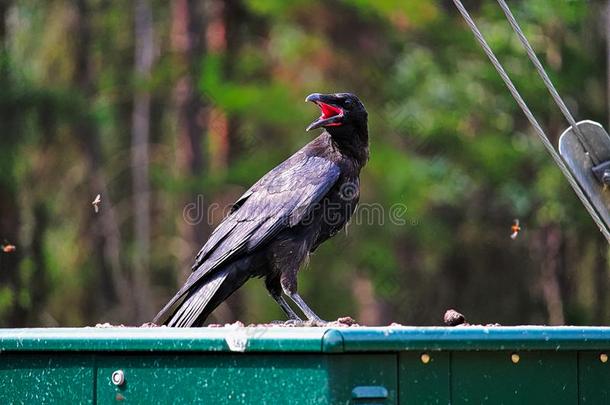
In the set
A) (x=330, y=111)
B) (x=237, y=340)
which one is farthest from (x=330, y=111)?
(x=237, y=340)

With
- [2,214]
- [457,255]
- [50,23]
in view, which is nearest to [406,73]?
[457,255]

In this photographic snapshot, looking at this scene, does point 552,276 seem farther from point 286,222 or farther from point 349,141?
point 286,222

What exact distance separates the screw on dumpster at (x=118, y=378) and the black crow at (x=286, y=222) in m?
1.87

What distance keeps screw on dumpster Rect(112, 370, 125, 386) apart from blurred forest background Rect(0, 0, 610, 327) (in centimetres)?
1170

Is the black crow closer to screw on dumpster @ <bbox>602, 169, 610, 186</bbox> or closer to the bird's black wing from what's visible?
the bird's black wing

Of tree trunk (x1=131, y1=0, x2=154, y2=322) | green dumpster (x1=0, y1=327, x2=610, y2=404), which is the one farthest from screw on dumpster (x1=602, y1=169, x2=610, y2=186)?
tree trunk (x1=131, y1=0, x2=154, y2=322)

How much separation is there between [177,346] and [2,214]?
11.7m

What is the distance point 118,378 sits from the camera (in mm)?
3783

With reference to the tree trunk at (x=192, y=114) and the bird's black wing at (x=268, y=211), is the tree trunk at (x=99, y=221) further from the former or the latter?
the bird's black wing at (x=268, y=211)

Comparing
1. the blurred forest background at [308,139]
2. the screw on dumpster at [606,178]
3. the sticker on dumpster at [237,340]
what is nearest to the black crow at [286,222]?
the screw on dumpster at [606,178]

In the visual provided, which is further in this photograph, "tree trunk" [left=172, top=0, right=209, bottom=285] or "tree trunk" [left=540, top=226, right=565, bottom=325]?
"tree trunk" [left=540, top=226, right=565, bottom=325]

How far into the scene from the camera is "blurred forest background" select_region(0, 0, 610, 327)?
53.5 ft

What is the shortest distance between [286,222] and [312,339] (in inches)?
109

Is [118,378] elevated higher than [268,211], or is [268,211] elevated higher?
[268,211]
